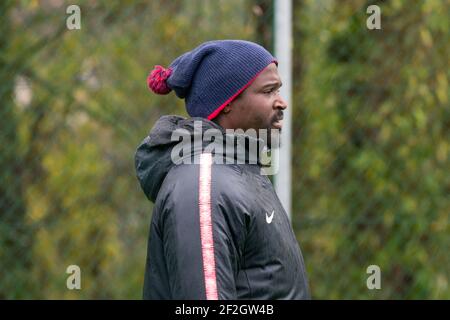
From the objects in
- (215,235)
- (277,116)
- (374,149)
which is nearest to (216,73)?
(277,116)

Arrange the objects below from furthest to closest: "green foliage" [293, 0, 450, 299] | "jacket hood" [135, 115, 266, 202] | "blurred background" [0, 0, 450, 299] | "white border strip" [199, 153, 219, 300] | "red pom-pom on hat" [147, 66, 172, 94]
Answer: "green foliage" [293, 0, 450, 299] → "blurred background" [0, 0, 450, 299] → "red pom-pom on hat" [147, 66, 172, 94] → "jacket hood" [135, 115, 266, 202] → "white border strip" [199, 153, 219, 300]

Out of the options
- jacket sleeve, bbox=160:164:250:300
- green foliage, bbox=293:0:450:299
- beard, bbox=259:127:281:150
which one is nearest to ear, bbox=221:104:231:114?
beard, bbox=259:127:281:150

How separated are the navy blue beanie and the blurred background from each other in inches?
63.3

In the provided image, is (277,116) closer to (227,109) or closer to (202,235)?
(227,109)

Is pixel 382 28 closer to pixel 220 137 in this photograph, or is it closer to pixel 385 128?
pixel 385 128

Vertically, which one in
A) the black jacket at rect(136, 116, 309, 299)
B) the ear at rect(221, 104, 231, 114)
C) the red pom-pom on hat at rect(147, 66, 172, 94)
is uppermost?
the red pom-pom on hat at rect(147, 66, 172, 94)

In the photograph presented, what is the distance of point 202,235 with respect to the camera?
2.35 meters

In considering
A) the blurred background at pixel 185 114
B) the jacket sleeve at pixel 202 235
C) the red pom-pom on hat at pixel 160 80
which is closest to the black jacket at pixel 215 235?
the jacket sleeve at pixel 202 235

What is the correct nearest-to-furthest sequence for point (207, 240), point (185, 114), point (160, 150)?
point (207, 240) → point (160, 150) → point (185, 114)

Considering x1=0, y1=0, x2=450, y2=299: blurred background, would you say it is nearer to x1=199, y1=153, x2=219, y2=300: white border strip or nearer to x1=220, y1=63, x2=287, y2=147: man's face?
x1=220, y1=63, x2=287, y2=147: man's face

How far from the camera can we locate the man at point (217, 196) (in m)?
2.36

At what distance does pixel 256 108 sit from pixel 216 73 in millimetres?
151

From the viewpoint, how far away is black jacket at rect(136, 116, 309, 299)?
7.71 ft

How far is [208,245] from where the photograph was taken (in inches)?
92.4
